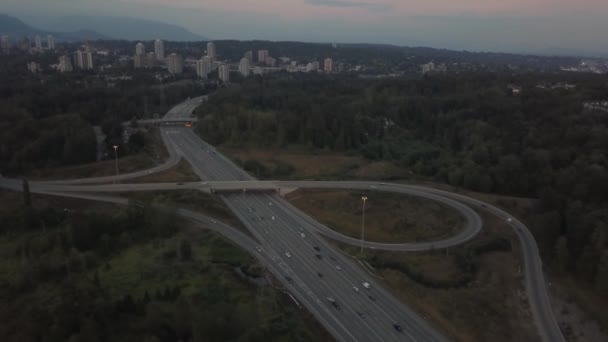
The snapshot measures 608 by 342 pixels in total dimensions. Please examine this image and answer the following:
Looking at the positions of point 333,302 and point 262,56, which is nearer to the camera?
point 333,302

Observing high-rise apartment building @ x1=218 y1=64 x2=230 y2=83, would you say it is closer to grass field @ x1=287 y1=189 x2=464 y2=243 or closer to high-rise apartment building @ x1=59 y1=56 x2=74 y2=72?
high-rise apartment building @ x1=59 y1=56 x2=74 y2=72

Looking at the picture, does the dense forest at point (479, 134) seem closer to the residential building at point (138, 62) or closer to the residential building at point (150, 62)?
the residential building at point (138, 62)

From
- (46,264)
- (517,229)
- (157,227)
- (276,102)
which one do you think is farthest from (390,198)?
(276,102)

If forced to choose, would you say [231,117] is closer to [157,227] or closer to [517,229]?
[157,227]

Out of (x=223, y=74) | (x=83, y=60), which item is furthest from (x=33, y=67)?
(x=223, y=74)

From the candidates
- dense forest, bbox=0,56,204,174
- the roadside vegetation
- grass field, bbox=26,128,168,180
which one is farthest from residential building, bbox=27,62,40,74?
the roadside vegetation

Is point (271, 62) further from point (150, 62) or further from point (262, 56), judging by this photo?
point (150, 62)
